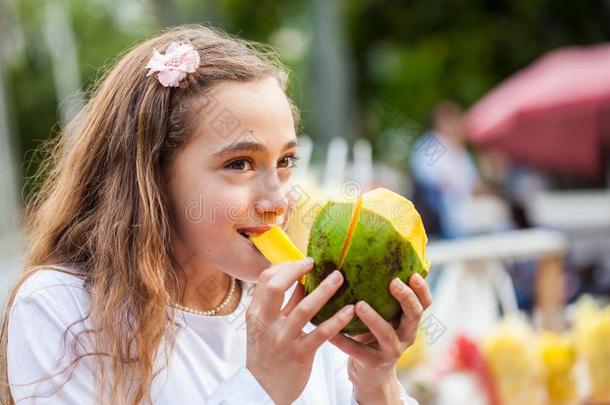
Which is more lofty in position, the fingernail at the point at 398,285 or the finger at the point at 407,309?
the fingernail at the point at 398,285

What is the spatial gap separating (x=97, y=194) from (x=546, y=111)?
696 centimetres

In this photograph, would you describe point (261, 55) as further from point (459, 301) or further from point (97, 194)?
point (459, 301)

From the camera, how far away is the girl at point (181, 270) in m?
1.71

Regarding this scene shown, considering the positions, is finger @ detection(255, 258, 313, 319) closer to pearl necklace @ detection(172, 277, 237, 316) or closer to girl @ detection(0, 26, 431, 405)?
girl @ detection(0, 26, 431, 405)

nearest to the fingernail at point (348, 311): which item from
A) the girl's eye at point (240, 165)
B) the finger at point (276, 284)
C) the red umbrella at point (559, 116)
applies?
the finger at point (276, 284)

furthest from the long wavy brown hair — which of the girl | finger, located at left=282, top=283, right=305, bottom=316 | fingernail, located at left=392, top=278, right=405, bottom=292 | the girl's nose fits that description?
fingernail, located at left=392, top=278, right=405, bottom=292

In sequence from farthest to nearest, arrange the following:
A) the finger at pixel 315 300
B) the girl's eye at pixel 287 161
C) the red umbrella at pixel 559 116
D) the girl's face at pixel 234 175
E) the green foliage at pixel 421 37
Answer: the green foliage at pixel 421 37, the red umbrella at pixel 559 116, the girl's eye at pixel 287 161, the girl's face at pixel 234 175, the finger at pixel 315 300

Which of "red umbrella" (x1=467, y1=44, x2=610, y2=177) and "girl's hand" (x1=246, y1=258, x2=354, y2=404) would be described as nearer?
"girl's hand" (x1=246, y1=258, x2=354, y2=404)

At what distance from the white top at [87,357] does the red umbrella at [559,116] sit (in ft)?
22.0

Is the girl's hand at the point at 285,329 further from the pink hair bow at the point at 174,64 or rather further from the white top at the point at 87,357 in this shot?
the pink hair bow at the point at 174,64

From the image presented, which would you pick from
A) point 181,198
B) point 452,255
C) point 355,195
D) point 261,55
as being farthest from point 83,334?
point 452,255

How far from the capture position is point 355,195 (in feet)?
5.79

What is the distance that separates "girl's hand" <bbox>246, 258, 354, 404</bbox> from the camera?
5.37ft

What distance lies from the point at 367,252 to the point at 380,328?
0.15m
